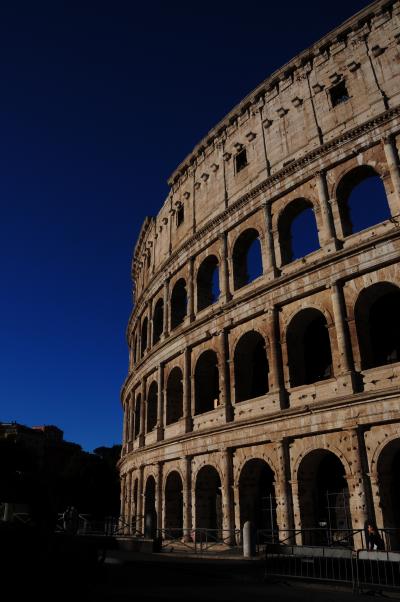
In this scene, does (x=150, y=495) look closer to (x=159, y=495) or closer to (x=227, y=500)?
(x=159, y=495)

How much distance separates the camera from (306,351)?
16641 mm

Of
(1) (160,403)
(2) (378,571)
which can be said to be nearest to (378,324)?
(2) (378,571)

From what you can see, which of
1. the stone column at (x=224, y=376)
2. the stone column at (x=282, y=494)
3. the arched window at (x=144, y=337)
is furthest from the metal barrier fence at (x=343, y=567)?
the arched window at (x=144, y=337)

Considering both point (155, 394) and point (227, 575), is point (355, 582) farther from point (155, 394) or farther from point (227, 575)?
point (155, 394)

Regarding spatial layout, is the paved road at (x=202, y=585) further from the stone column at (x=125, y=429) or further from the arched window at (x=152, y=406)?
the stone column at (x=125, y=429)

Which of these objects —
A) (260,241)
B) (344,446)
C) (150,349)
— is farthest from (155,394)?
(344,446)

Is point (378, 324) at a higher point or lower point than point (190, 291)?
lower

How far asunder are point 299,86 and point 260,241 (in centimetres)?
659

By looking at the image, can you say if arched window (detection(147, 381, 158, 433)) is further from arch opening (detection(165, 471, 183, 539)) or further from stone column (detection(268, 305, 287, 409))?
stone column (detection(268, 305, 287, 409))

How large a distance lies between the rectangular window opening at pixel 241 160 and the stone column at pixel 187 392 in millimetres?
8107

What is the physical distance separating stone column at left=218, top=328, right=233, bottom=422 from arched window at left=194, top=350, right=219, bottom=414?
1.36m

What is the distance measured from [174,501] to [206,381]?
5.03m

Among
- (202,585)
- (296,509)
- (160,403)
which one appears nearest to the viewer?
(202,585)

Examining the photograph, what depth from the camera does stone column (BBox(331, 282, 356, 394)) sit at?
13500mm
